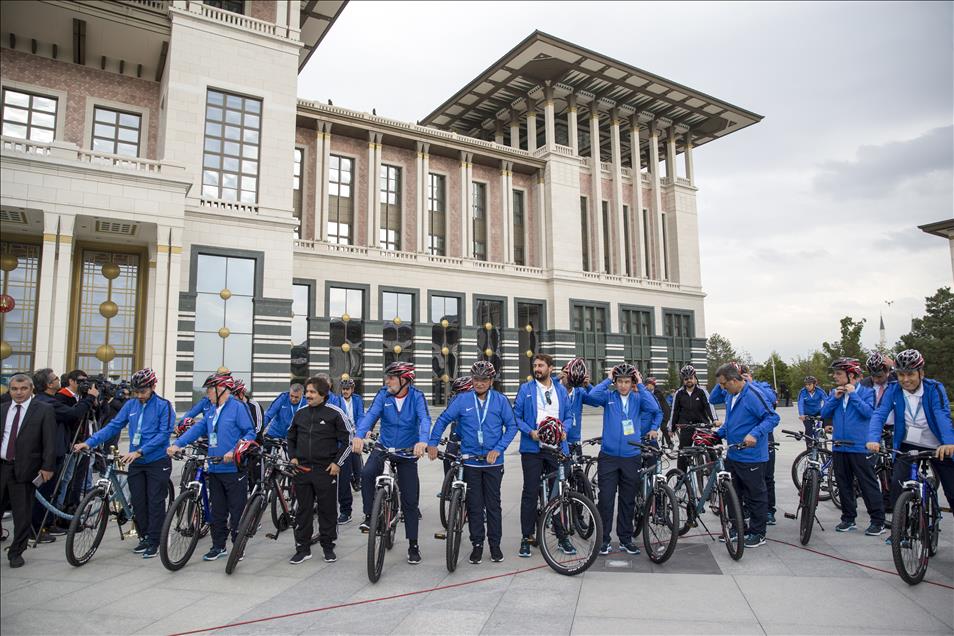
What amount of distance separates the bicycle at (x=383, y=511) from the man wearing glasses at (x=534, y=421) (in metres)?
1.39

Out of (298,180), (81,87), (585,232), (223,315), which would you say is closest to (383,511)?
(223,315)

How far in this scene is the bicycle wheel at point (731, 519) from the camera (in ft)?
21.6

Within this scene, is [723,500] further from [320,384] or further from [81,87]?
[81,87]

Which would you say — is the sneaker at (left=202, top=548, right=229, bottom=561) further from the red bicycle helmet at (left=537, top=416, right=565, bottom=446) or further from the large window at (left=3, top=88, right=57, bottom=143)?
the large window at (left=3, top=88, right=57, bottom=143)

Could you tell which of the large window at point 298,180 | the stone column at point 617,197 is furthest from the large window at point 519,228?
the large window at point 298,180

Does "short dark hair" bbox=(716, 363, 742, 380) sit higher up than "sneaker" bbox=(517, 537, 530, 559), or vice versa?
"short dark hair" bbox=(716, 363, 742, 380)

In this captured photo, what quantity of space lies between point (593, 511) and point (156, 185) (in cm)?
1906

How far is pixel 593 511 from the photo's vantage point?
629 cm

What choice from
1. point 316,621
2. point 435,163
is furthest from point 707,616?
point 435,163

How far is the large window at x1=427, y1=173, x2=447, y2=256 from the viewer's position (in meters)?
39.2

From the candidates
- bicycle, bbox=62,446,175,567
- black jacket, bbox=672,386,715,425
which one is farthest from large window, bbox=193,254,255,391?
black jacket, bbox=672,386,715,425

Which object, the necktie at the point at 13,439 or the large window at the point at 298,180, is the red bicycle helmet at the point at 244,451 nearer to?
the necktie at the point at 13,439

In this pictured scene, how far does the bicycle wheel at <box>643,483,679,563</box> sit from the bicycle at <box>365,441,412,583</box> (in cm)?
277

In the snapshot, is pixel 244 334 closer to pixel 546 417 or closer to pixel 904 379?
pixel 546 417
